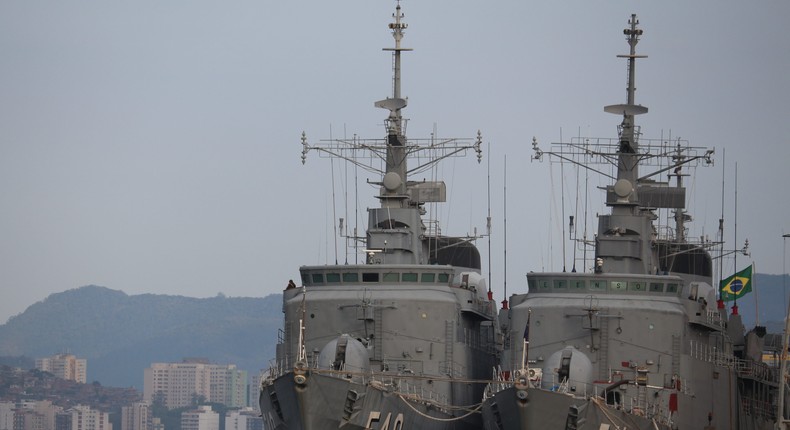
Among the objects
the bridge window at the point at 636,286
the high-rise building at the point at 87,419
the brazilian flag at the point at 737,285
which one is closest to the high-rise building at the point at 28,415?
the high-rise building at the point at 87,419

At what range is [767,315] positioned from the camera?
17275 centimetres

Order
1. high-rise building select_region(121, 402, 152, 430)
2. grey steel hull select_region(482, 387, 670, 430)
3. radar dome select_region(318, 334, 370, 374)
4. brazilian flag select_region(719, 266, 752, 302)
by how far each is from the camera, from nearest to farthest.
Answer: grey steel hull select_region(482, 387, 670, 430)
radar dome select_region(318, 334, 370, 374)
brazilian flag select_region(719, 266, 752, 302)
high-rise building select_region(121, 402, 152, 430)

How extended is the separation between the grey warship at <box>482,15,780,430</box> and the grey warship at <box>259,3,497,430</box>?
135cm

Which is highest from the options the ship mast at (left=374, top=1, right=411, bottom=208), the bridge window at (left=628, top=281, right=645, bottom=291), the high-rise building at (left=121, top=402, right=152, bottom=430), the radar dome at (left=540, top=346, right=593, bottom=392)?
the ship mast at (left=374, top=1, right=411, bottom=208)

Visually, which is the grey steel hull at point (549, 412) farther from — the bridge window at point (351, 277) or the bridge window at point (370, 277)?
the bridge window at point (351, 277)

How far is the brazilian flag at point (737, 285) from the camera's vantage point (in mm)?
50719

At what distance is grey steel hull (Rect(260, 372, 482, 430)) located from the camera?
1433 inches

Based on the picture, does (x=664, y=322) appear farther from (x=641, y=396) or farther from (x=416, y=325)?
(x=416, y=325)

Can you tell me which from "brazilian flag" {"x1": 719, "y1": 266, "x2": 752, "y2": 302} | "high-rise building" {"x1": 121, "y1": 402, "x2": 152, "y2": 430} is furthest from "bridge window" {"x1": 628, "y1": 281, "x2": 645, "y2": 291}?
"high-rise building" {"x1": 121, "y1": 402, "x2": 152, "y2": 430}

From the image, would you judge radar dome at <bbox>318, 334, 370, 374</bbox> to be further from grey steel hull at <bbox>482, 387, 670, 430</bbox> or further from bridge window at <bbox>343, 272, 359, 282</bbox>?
bridge window at <bbox>343, 272, 359, 282</bbox>

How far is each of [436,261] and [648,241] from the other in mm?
6015

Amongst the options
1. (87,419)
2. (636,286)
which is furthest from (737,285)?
(87,419)

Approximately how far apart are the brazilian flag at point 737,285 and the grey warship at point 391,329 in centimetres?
894

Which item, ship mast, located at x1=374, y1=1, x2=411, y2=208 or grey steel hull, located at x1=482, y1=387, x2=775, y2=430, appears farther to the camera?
ship mast, located at x1=374, y1=1, x2=411, y2=208
